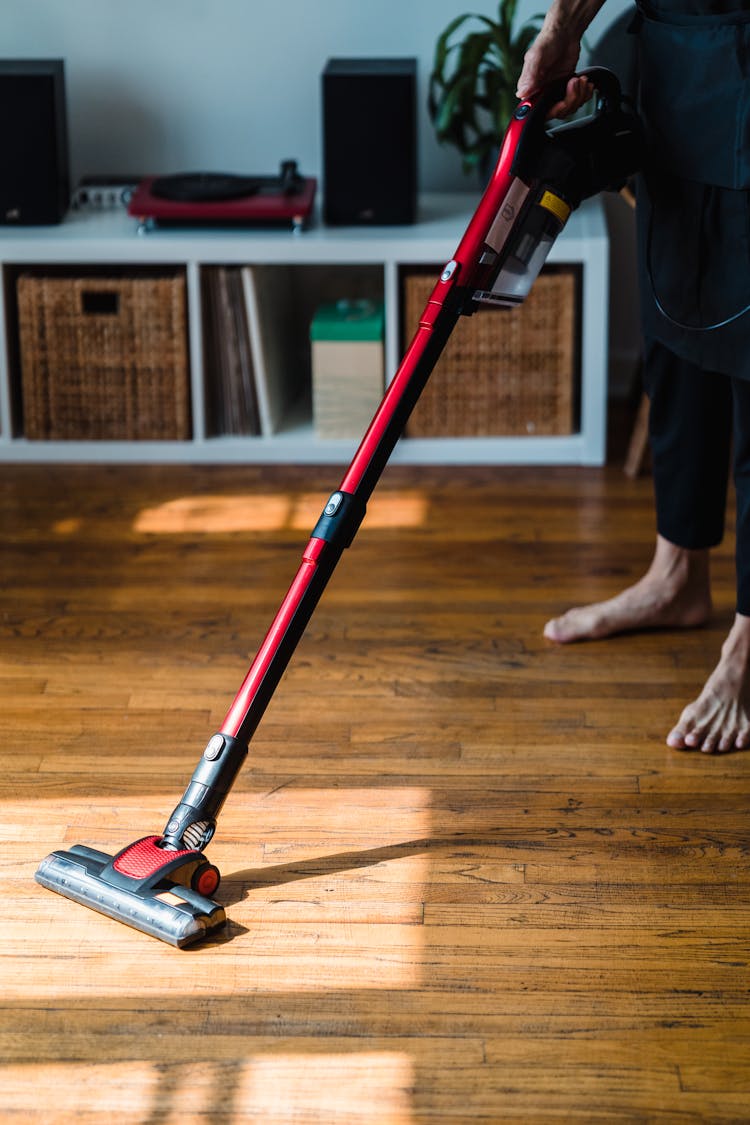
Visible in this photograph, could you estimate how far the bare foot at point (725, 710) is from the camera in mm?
1882

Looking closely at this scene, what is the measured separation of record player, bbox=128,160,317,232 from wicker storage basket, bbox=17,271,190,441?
121mm

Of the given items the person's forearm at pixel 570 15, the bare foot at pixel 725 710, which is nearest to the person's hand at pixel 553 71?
the person's forearm at pixel 570 15

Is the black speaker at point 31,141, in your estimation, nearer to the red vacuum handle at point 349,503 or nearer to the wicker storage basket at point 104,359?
the wicker storage basket at point 104,359

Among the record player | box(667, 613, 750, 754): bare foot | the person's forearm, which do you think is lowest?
box(667, 613, 750, 754): bare foot

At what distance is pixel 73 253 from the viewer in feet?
9.46

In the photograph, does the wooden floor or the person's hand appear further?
the person's hand

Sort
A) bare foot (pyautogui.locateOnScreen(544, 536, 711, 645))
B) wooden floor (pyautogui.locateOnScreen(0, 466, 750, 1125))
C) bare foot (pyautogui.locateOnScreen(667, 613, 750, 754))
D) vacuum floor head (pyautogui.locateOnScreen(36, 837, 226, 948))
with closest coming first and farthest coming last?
wooden floor (pyautogui.locateOnScreen(0, 466, 750, 1125))
vacuum floor head (pyautogui.locateOnScreen(36, 837, 226, 948))
bare foot (pyautogui.locateOnScreen(667, 613, 750, 754))
bare foot (pyautogui.locateOnScreen(544, 536, 711, 645))

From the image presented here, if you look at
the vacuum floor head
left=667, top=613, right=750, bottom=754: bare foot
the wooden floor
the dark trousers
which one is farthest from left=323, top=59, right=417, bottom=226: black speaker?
the vacuum floor head

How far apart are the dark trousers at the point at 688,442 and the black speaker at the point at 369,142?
41.0 inches

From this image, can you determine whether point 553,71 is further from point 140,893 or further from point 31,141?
point 31,141

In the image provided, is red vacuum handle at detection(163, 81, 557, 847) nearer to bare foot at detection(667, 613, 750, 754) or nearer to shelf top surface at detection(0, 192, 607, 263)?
bare foot at detection(667, 613, 750, 754)

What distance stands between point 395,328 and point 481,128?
1.74 feet

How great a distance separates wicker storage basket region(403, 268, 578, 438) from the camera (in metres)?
2.88

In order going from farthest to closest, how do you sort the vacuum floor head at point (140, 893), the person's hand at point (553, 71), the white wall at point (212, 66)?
the white wall at point (212, 66) < the person's hand at point (553, 71) < the vacuum floor head at point (140, 893)
